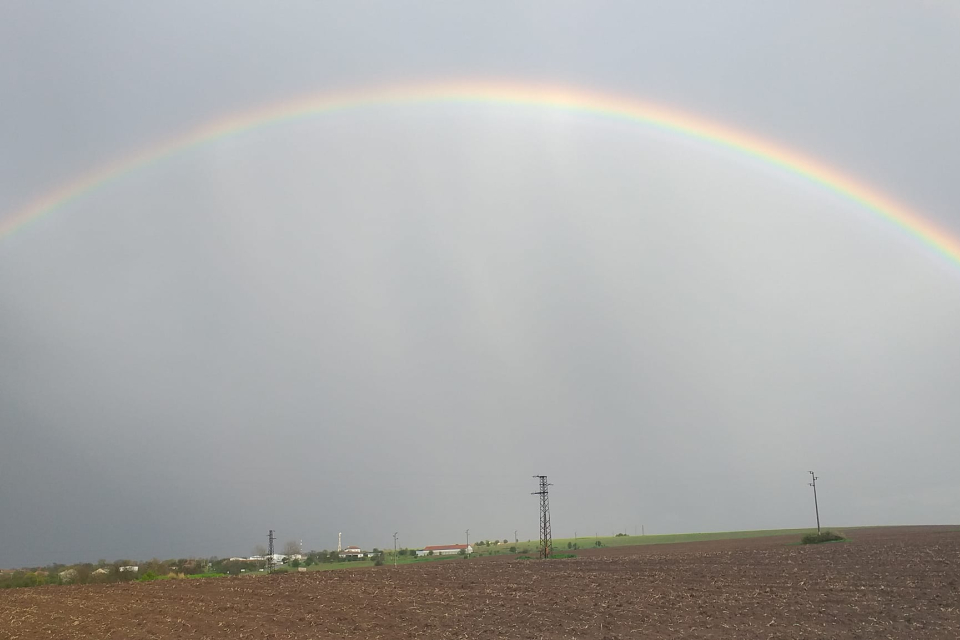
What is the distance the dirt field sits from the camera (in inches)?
1192

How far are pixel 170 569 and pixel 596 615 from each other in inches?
2099

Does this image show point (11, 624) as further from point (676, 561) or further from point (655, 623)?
point (676, 561)

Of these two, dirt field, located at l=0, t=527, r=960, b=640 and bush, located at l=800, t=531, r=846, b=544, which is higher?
dirt field, located at l=0, t=527, r=960, b=640

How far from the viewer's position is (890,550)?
57750 mm

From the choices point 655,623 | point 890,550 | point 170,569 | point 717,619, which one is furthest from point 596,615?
point 170,569

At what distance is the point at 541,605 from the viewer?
3616 cm

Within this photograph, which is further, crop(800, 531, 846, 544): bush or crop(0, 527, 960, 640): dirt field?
crop(800, 531, 846, 544): bush

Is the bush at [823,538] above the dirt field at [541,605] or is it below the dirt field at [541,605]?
below

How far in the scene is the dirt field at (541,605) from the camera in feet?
99.3

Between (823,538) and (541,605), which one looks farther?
(823,538)

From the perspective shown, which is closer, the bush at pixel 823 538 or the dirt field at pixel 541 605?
the dirt field at pixel 541 605

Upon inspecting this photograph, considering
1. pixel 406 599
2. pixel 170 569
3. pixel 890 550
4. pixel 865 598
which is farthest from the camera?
pixel 170 569

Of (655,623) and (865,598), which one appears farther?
(865,598)

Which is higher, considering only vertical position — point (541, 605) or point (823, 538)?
point (541, 605)
